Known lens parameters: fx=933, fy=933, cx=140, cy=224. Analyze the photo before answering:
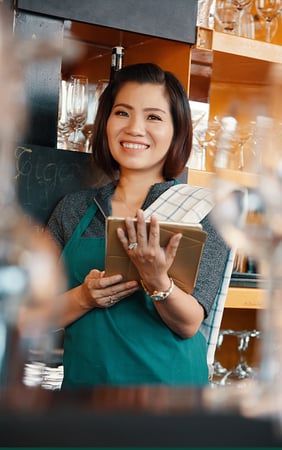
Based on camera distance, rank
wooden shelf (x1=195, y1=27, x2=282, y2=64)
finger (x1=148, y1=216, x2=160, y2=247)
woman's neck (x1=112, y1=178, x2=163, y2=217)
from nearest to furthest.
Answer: finger (x1=148, y1=216, x2=160, y2=247), woman's neck (x1=112, y1=178, x2=163, y2=217), wooden shelf (x1=195, y1=27, x2=282, y2=64)

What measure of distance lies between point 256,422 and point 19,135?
4.81ft

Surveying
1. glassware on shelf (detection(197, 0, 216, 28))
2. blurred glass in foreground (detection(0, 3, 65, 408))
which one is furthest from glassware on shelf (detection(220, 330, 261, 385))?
blurred glass in foreground (detection(0, 3, 65, 408))

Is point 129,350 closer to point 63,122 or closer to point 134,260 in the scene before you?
point 134,260

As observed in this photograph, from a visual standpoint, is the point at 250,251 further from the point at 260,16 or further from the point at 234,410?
the point at 260,16

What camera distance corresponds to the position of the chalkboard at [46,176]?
222 cm

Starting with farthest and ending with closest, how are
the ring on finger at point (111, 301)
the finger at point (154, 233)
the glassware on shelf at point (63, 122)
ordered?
the glassware on shelf at point (63, 122) < the ring on finger at point (111, 301) < the finger at point (154, 233)

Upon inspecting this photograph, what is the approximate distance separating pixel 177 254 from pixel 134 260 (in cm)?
9

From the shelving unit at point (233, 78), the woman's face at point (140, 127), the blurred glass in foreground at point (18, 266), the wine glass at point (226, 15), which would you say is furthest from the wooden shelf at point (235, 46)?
the blurred glass in foreground at point (18, 266)

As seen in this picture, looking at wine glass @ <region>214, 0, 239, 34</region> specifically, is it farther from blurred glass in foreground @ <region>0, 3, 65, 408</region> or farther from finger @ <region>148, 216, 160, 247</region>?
blurred glass in foreground @ <region>0, 3, 65, 408</region>

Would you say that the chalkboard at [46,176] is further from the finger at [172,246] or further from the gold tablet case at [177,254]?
the finger at [172,246]

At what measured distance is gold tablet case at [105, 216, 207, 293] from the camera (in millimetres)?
1744

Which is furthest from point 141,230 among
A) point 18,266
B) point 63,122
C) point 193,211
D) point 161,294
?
point 18,266

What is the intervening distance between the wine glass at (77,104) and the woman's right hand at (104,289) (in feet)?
1.89

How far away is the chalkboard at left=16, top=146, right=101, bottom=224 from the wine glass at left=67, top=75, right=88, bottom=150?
0.13m
